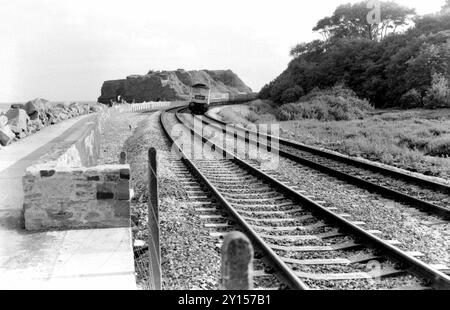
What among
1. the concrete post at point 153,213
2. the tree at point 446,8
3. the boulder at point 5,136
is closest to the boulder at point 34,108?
the boulder at point 5,136

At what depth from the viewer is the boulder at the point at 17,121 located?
17.6 meters

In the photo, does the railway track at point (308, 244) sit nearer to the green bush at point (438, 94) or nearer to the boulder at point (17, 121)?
the boulder at point (17, 121)

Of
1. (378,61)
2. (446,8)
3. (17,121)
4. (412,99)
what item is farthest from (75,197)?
(446,8)

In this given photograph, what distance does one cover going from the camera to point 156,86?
111688mm

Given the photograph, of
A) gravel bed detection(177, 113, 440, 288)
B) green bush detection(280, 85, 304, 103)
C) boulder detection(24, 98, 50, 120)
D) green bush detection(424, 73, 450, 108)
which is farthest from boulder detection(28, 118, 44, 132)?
green bush detection(280, 85, 304, 103)

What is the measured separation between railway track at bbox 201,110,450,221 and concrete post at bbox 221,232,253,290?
6219 mm

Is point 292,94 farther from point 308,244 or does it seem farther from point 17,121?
point 308,244

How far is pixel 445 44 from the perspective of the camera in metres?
33.4

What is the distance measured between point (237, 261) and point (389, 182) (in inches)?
347

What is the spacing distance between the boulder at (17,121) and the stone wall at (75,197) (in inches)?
482

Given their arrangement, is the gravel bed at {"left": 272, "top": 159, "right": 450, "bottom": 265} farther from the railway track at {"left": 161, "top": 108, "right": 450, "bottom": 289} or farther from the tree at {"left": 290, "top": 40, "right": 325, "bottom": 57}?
the tree at {"left": 290, "top": 40, "right": 325, "bottom": 57}

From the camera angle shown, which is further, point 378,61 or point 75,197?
point 378,61

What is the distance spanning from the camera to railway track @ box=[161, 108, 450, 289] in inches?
202
